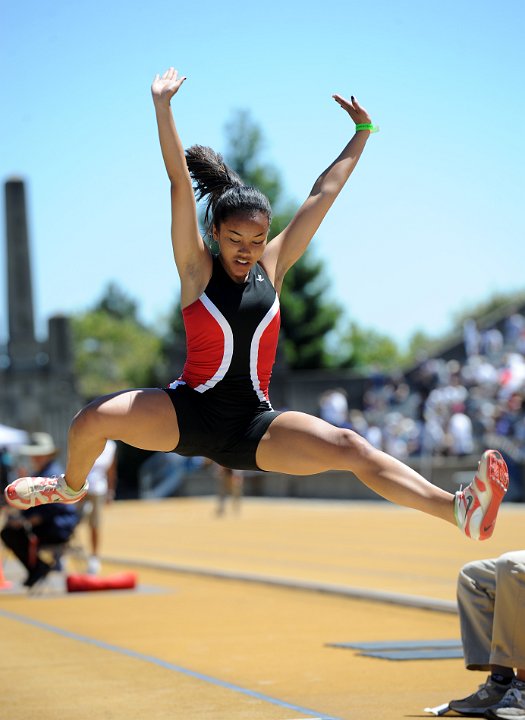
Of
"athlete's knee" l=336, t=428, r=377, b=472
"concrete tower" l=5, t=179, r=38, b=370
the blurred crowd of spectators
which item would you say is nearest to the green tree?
"concrete tower" l=5, t=179, r=38, b=370

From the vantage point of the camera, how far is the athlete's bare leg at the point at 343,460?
574cm

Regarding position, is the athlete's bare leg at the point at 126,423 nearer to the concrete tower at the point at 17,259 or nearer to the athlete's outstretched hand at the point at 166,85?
the athlete's outstretched hand at the point at 166,85

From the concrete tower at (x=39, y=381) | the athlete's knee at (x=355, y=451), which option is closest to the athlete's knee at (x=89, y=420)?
Result: the athlete's knee at (x=355, y=451)

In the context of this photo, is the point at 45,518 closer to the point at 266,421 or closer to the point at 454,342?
the point at 266,421

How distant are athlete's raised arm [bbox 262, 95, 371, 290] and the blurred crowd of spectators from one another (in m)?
20.9

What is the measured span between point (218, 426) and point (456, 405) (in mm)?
26558

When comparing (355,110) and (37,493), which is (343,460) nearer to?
(37,493)

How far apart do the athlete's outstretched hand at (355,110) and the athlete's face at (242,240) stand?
3.62 ft

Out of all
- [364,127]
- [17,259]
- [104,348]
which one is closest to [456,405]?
[17,259]

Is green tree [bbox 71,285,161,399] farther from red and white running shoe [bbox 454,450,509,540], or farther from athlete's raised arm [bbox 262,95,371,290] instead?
red and white running shoe [bbox 454,450,509,540]

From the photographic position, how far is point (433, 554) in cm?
1653

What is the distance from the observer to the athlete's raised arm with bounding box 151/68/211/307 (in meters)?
6.02

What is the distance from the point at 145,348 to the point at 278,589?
10063 cm

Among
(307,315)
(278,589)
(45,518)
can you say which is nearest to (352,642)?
(278,589)
